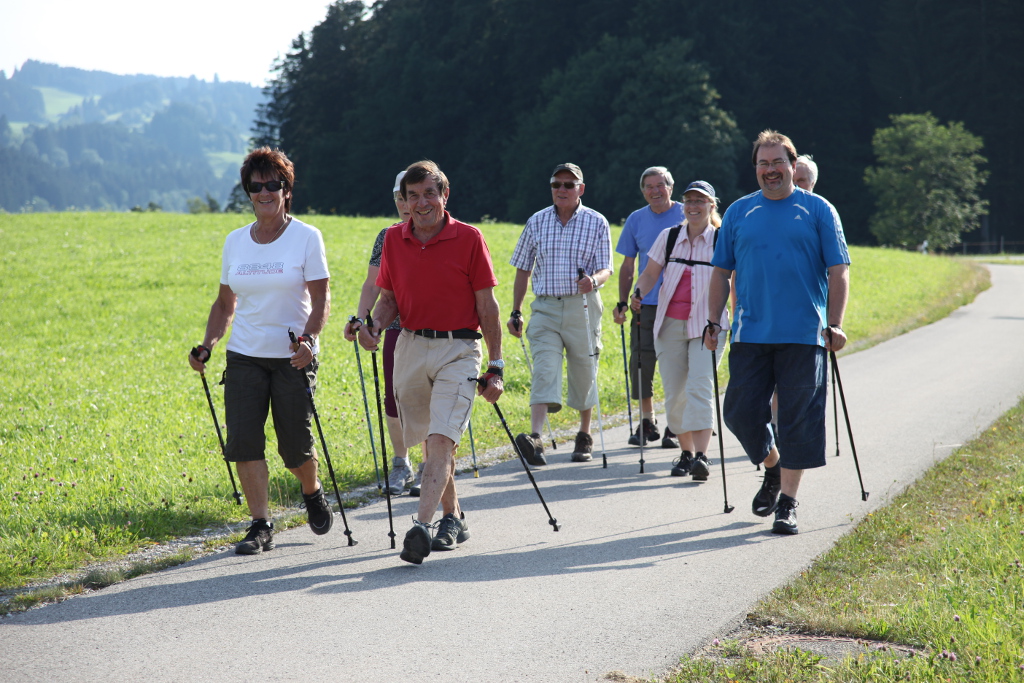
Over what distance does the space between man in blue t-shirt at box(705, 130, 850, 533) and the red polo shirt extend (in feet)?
5.24

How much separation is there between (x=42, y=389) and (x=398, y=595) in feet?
26.3

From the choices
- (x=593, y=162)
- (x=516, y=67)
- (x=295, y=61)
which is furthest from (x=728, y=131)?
(x=295, y=61)

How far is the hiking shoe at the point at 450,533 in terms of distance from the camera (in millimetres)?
5648

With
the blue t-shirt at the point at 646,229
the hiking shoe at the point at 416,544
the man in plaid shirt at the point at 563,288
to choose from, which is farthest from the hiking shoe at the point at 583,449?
the hiking shoe at the point at 416,544

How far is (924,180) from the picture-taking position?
178ft

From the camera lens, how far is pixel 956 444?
26.6ft

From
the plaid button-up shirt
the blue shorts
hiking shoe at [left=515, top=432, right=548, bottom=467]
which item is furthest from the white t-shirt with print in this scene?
the plaid button-up shirt

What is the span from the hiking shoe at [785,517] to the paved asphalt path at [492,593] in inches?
3.6

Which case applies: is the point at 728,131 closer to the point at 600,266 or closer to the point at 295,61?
the point at 295,61

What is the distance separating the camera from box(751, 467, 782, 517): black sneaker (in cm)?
615

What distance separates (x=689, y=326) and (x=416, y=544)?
314cm

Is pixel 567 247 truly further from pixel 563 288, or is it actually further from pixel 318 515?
pixel 318 515

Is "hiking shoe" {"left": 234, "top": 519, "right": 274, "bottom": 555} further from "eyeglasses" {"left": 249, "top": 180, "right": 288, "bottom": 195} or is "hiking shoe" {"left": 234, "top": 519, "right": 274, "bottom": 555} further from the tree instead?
the tree

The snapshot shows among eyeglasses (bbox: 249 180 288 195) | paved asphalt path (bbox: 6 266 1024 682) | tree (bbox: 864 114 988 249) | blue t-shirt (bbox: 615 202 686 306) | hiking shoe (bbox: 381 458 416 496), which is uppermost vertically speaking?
tree (bbox: 864 114 988 249)
